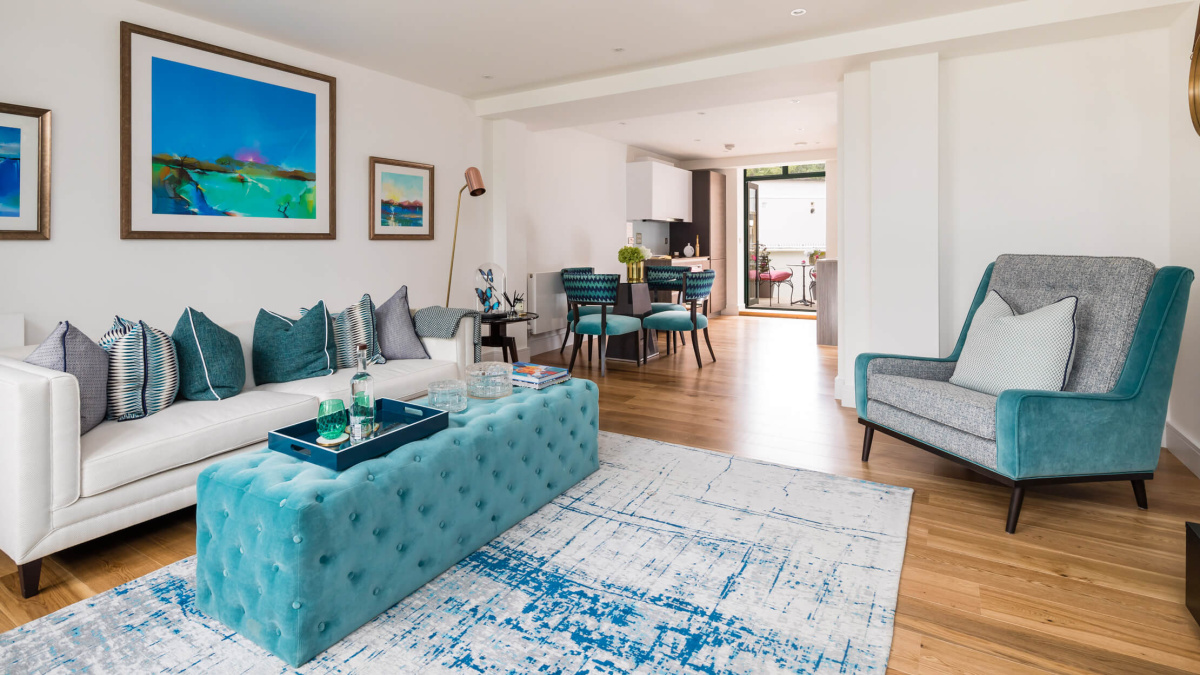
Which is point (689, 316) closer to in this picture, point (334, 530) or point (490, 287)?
point (490, 287)

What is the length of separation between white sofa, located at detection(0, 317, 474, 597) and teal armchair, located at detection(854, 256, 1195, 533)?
291 centimetres

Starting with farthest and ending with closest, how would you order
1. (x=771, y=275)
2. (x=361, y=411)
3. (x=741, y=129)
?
(x=771, y=275), (x=741, y=129), (x=361, y=411)

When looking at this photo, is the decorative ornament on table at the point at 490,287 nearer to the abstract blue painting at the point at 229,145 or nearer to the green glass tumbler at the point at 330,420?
the abstract blue painting at the point at 229,145

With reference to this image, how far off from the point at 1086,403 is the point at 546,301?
16.7ft

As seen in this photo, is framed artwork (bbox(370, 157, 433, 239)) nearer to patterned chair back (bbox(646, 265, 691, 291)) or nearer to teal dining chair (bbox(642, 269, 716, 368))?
teal dining chair (bbox(642, 269, 716, 368))

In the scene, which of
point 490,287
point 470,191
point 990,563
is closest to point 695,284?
point 490,287

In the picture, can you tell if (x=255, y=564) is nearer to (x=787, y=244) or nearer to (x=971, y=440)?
(x=971, y=440)

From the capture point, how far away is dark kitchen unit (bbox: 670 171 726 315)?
32.6ft

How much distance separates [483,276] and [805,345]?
3.88 m

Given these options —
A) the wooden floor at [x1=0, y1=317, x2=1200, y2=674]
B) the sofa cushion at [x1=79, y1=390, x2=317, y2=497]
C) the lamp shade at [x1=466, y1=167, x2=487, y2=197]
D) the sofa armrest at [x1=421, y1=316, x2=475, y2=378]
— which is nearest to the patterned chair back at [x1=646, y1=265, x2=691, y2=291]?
the lamp shade at [x1=466, y1=167, x2=487, y2=197]

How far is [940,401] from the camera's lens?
280cm

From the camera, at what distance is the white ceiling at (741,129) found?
21.4 feet

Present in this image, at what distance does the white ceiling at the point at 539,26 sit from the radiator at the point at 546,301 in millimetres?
2366

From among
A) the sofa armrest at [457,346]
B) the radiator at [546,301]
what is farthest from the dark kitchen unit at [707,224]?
the sofa armrest at [457,346]
